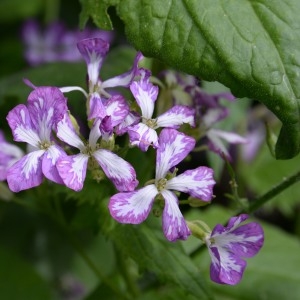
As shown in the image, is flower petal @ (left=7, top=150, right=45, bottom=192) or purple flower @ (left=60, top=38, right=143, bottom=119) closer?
flower petal @ (left=7, top=150, right=45, bottom=192)

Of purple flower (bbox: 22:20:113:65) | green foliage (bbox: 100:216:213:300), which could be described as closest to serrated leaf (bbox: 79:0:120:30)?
green foliage (bbox: 100:216:213:300)

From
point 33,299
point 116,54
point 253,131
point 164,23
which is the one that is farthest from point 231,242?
point 253,131

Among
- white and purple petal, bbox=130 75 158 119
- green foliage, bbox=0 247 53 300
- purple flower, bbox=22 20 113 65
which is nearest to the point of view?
white and purple petal, bbox=130 75 158 119

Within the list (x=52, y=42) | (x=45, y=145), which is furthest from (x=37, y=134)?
(x=52, y=42)

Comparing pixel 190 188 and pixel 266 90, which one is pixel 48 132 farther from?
pixel 266 90

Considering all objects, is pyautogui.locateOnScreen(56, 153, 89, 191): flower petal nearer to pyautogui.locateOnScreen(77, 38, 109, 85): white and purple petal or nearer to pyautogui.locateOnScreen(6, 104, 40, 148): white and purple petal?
pyautogui.locateOnScreen(6, 104, 40, 148): white and purple petal

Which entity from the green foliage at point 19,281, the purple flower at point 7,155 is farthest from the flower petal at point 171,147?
the green foliage at point 19,281

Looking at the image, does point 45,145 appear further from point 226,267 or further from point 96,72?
point 226,267
